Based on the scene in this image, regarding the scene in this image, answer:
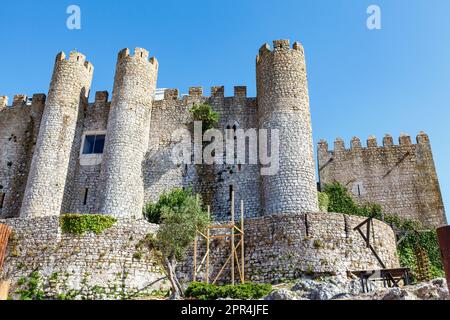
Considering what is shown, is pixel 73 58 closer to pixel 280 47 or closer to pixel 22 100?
pixel 22 100

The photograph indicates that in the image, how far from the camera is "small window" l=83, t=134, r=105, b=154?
28500mm

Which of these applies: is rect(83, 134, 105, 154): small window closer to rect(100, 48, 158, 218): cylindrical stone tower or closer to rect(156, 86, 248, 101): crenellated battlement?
rect(100, 48, 158, 218): cylindrical stone tower

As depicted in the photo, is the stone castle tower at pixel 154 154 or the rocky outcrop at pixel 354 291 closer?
the rocky outcrop at pixel 354 291

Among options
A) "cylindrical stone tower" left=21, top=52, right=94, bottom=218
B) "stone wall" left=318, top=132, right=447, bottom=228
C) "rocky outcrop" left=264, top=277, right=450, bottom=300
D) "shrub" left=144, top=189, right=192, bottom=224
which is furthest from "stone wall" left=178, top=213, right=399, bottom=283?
"cylindrical stone tower" left=21, top=52, right=94, bottom=218

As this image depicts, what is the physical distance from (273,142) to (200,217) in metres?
7.45

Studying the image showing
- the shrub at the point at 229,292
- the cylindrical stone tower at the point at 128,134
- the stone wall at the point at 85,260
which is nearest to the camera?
the shrub at the point at 229,292

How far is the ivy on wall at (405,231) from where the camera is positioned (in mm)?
25562

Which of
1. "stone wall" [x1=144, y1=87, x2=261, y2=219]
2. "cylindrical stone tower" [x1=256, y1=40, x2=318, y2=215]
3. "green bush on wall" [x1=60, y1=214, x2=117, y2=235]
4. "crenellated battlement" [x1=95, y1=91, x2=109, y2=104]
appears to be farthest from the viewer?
"crenellated battlement" [x1=95, y1=91, x2=109, y2=104]

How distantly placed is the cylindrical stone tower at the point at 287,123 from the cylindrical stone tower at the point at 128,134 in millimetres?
7366

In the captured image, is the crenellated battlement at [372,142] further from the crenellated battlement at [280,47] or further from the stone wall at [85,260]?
the stone wall at [85,260]

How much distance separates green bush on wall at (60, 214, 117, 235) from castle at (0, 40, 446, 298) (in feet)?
1.19

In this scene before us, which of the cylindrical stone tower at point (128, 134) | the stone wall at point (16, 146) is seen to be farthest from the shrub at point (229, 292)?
the stone wall at point (16, 146)

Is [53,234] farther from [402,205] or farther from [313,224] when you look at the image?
[402,205]
